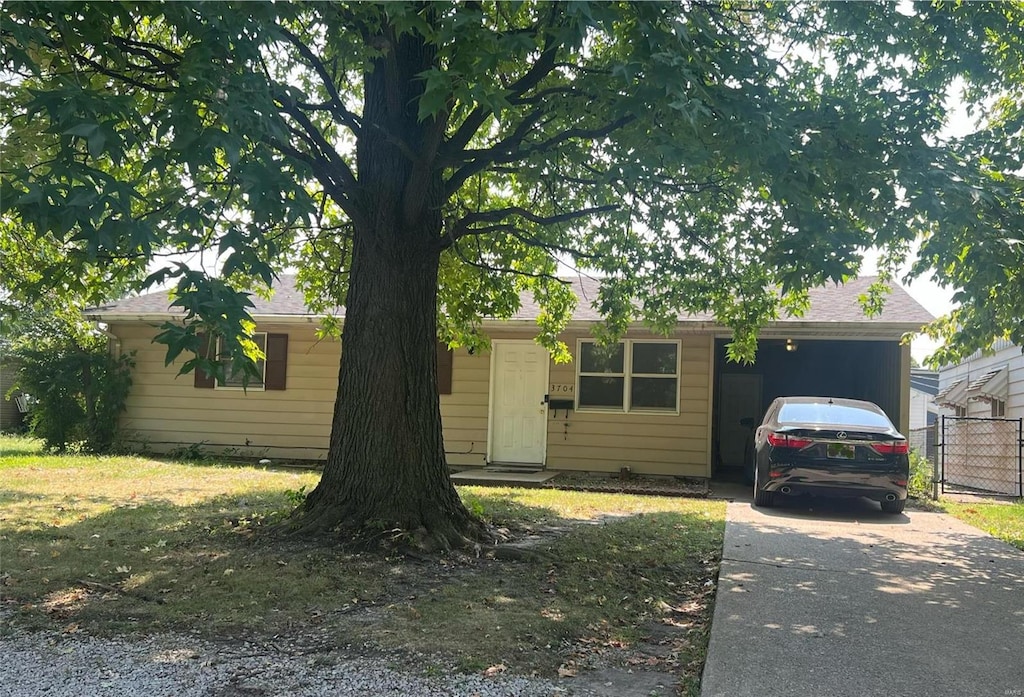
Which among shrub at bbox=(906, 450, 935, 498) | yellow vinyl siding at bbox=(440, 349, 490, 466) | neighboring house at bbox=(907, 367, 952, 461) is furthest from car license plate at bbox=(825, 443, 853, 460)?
neighboring house at bbox=(907, 367, 952, 461)

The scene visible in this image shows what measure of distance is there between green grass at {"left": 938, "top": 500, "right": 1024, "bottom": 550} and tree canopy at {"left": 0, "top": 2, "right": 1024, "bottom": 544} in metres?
2.01

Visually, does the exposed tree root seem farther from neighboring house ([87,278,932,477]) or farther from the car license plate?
neighboring house ([87,278,932,477])

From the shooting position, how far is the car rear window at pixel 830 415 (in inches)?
384

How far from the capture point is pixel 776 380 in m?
18.2

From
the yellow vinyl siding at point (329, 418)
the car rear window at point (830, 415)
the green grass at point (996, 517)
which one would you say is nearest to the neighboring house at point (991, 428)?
the green grass at point (996, 517)

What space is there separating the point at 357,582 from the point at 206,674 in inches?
64.8

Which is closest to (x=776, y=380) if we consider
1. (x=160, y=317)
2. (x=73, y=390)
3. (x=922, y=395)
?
(x=160, y=317)

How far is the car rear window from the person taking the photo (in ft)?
32.0

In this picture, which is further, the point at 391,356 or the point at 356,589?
the point at 391,356

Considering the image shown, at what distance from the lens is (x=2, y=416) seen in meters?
22.9

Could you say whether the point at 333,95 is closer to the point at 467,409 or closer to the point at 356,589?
Answer: the point at 356,589

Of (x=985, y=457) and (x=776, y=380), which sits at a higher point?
(x=776, y=380)

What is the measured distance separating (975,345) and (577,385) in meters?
6.58

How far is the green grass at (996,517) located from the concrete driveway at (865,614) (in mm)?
298
